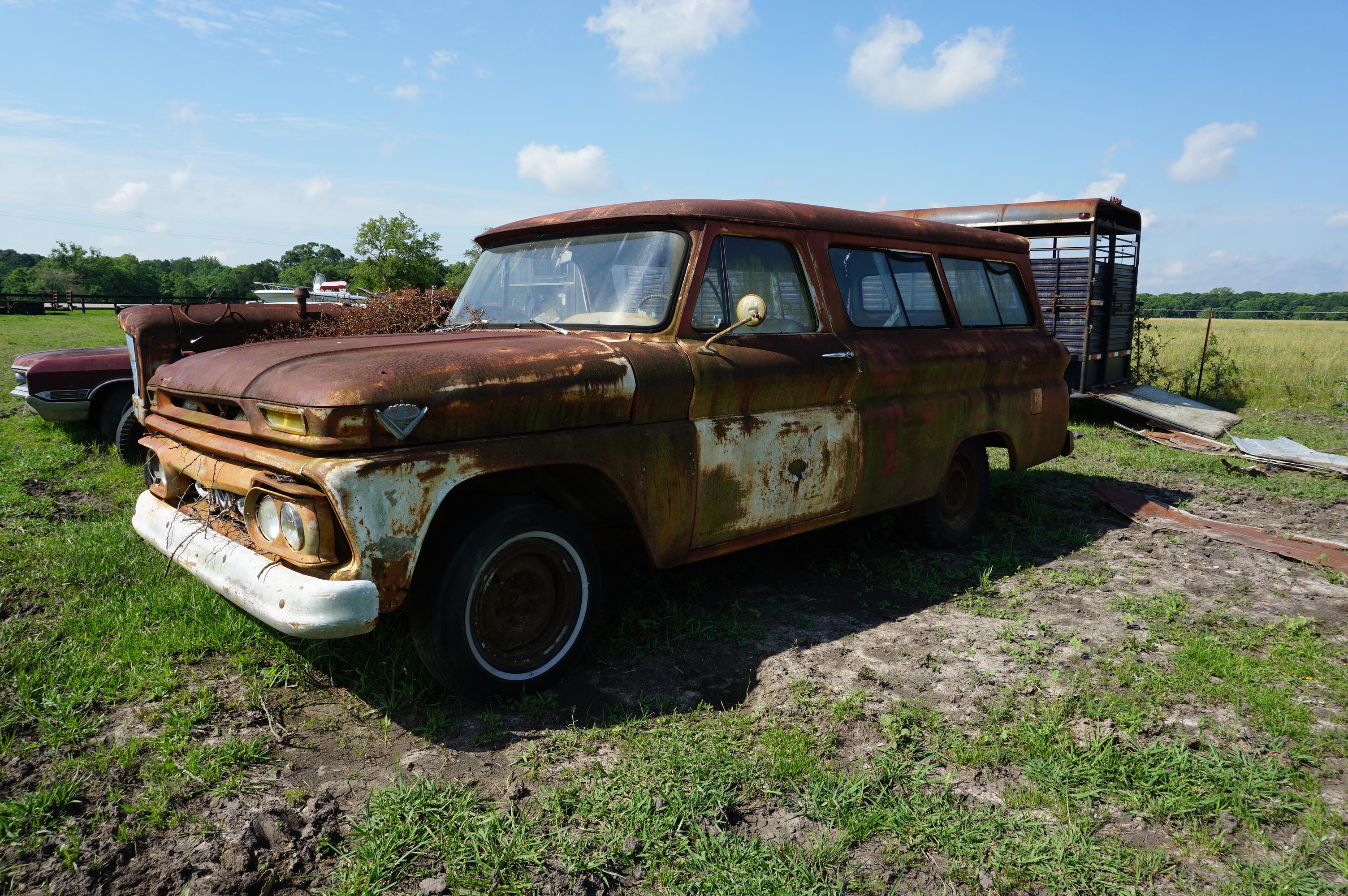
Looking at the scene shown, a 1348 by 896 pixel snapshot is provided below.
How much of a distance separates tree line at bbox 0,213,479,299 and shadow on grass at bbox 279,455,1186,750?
2.86 metres

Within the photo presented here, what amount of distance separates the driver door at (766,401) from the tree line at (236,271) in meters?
2.51

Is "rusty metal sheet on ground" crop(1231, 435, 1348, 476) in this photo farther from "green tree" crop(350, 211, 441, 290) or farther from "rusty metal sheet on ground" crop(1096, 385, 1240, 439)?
"green tree" crop(350, 211, 441, 290)

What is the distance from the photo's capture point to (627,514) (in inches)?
139

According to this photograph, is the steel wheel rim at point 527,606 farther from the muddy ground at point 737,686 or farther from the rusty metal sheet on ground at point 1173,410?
the rusty metal sheet on ground at point 1173,410

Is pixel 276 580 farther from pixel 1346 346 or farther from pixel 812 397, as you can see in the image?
pixel 1346 346

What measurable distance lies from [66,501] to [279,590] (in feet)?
14.9

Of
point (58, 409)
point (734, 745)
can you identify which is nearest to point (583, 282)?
point (734, 745)

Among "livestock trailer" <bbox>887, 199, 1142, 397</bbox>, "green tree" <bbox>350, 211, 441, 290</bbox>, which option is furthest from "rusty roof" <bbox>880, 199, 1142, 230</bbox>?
"green tree" <bbox>350, 211, 441, 290</bbox>

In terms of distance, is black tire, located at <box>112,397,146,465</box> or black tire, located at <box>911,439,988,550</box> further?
black tire, located at <box>112,397,146,465</box>

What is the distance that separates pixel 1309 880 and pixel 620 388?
8.74 ft

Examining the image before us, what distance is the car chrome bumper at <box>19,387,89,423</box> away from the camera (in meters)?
7.84

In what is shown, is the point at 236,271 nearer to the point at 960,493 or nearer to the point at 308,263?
the point at 308,263

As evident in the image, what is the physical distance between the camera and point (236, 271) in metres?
89.4

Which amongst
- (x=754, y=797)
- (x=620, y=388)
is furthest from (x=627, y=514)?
(x=754, y=797)
